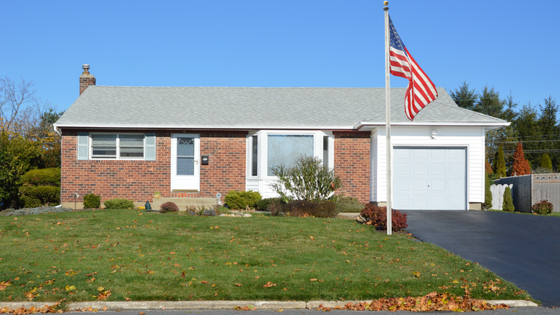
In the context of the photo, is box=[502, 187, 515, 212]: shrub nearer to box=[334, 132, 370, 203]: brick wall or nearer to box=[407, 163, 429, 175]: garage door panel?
box=[407, 163, 429, 175]: garage door panel

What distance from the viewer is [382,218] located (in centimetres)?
1166

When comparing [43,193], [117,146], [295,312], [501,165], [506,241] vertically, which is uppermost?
[117,146]

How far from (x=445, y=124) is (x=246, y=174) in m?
7.32

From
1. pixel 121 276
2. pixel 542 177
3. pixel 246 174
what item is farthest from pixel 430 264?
pixel 542 177

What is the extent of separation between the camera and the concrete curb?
6113mm

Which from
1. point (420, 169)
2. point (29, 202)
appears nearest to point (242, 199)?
point (420, 169)

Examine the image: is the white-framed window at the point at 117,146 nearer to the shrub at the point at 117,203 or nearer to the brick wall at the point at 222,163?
the shrub at the point at 117,203

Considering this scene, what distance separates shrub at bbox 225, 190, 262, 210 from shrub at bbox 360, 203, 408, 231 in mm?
5449

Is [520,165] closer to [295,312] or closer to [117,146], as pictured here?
[117,146]

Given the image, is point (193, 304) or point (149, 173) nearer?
point (193, 304)

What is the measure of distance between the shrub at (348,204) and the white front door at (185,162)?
17.7 ft

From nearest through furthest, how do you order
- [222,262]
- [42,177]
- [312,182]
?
1. [222,262]
2. [312,182]
3. [42,177]

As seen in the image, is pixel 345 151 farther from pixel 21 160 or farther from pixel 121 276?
pixel 21 160

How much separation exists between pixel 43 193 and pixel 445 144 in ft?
49.1
